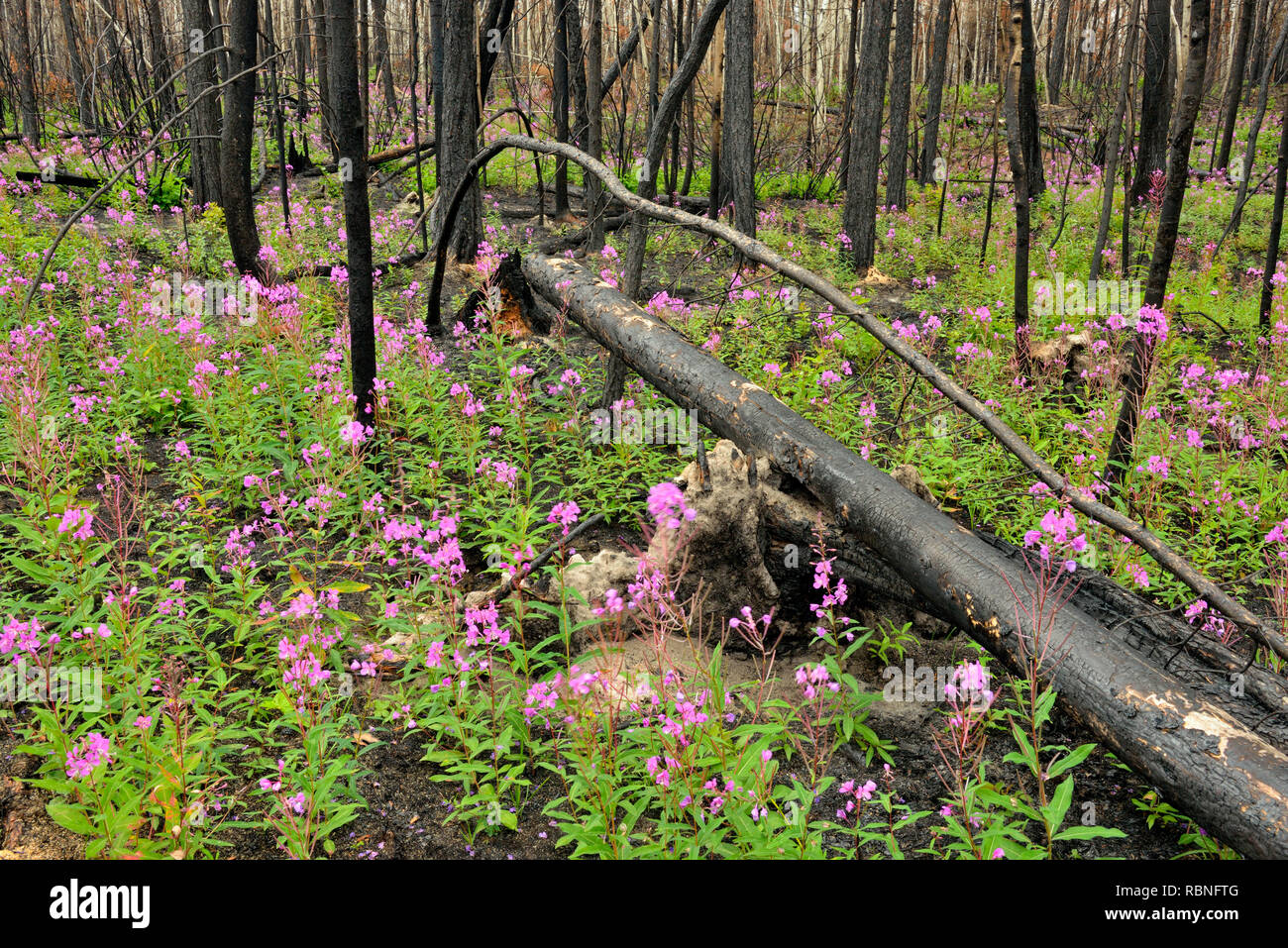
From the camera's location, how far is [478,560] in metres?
4.06

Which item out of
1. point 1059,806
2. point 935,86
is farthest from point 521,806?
point 935,86

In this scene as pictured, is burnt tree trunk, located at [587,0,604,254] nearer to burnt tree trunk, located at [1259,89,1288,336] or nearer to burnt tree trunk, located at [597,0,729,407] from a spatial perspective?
burnt tree trunk, located at [597,0,729,407]

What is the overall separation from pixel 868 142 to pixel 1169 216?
593cm

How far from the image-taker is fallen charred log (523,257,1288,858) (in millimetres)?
2105

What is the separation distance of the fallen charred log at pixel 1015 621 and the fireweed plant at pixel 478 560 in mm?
124

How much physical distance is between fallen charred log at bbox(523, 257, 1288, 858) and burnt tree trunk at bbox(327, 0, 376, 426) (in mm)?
1578

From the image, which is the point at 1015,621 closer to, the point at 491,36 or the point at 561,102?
the point at 491,36

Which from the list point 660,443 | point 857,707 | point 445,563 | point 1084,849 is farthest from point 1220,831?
point 660,443

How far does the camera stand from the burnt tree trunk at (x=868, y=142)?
31.7 ft

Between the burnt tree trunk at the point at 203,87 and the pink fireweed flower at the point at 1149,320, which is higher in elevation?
the burnt tree trunk at the point at 203,87

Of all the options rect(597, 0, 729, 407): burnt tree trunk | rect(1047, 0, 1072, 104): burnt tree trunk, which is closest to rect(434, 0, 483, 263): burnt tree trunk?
rect(597, 0, 729, 407): burnt tree trunk

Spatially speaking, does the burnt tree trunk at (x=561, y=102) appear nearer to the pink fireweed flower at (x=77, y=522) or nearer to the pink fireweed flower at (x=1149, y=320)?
the pink fireweed flower at (x=1149, y=320)

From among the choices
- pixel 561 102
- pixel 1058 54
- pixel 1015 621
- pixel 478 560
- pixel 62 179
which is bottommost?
pixel 478 560

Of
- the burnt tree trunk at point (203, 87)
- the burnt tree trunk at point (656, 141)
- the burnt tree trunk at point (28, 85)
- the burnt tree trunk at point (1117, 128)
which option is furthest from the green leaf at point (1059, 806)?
the burnt tree trunk at point (28, 85)
